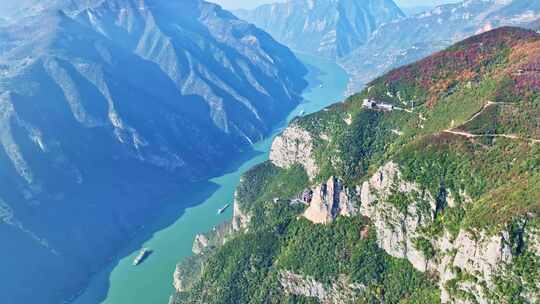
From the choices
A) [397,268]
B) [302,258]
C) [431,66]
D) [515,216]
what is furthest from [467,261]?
[431,66]

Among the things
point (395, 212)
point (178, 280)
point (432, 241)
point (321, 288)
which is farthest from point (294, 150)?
point (432, 241)

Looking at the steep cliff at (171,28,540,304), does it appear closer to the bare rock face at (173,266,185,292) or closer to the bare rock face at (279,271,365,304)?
the bare rock face at (279,271,365,304)

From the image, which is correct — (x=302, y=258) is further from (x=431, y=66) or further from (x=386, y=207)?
(x=431, y=66)

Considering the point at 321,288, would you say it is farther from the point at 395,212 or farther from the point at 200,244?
the point at 200,244

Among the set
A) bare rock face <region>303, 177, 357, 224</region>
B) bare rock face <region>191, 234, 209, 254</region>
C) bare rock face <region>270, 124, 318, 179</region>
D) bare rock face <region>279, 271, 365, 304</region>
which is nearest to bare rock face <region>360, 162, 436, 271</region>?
bare rock face <region>303, 177, 357, 224</region>

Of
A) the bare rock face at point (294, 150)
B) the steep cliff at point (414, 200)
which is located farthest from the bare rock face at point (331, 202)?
the bare rock face at point (294, 150)

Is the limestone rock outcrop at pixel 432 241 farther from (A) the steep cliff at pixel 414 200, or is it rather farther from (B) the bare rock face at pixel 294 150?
(B) the bare rock face at pixel 294 150

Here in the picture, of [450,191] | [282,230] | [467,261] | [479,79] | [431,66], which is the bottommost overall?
[467,261]
